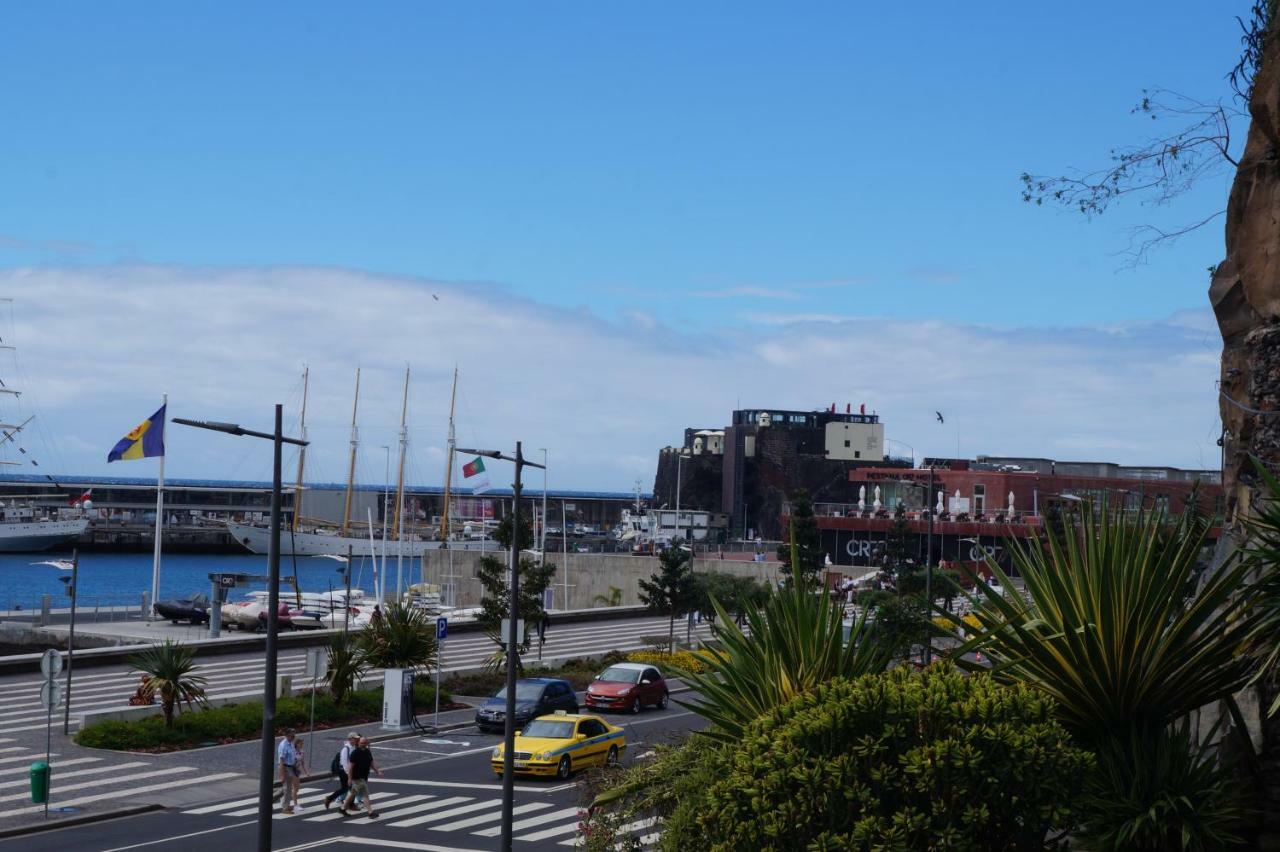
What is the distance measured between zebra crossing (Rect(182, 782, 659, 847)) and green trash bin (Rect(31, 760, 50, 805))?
105 inches

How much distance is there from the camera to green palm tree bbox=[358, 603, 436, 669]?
38.9 meters

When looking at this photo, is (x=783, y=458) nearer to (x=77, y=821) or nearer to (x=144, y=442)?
(x=144, y=442)

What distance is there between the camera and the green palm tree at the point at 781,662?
12852 millimetres

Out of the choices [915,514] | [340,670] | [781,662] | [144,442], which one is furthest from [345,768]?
[915,514]

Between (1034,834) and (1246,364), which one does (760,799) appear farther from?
(1246,364)

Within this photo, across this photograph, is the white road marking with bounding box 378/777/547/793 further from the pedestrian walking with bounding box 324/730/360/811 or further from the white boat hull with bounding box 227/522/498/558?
the white boat hull with bounding box 227/522/498/558

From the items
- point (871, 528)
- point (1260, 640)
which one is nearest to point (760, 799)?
point (1260, 640)

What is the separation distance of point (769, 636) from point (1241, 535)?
17.2 feet

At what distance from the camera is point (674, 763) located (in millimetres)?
13414

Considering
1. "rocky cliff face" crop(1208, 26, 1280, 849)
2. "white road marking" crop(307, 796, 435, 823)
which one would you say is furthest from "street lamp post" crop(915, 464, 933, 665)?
"white road marking" crop(307, 796, 435, 823)

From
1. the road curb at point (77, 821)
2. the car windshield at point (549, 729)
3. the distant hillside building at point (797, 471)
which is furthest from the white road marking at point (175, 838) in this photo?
the distant hillside building at point (797, 471)

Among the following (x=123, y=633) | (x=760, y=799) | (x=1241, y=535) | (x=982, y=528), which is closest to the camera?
(x=760, y=799)

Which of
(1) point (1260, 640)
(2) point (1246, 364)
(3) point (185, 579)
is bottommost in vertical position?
(3) point (185, 579)

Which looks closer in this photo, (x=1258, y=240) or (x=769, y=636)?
(x=769, y=636)
